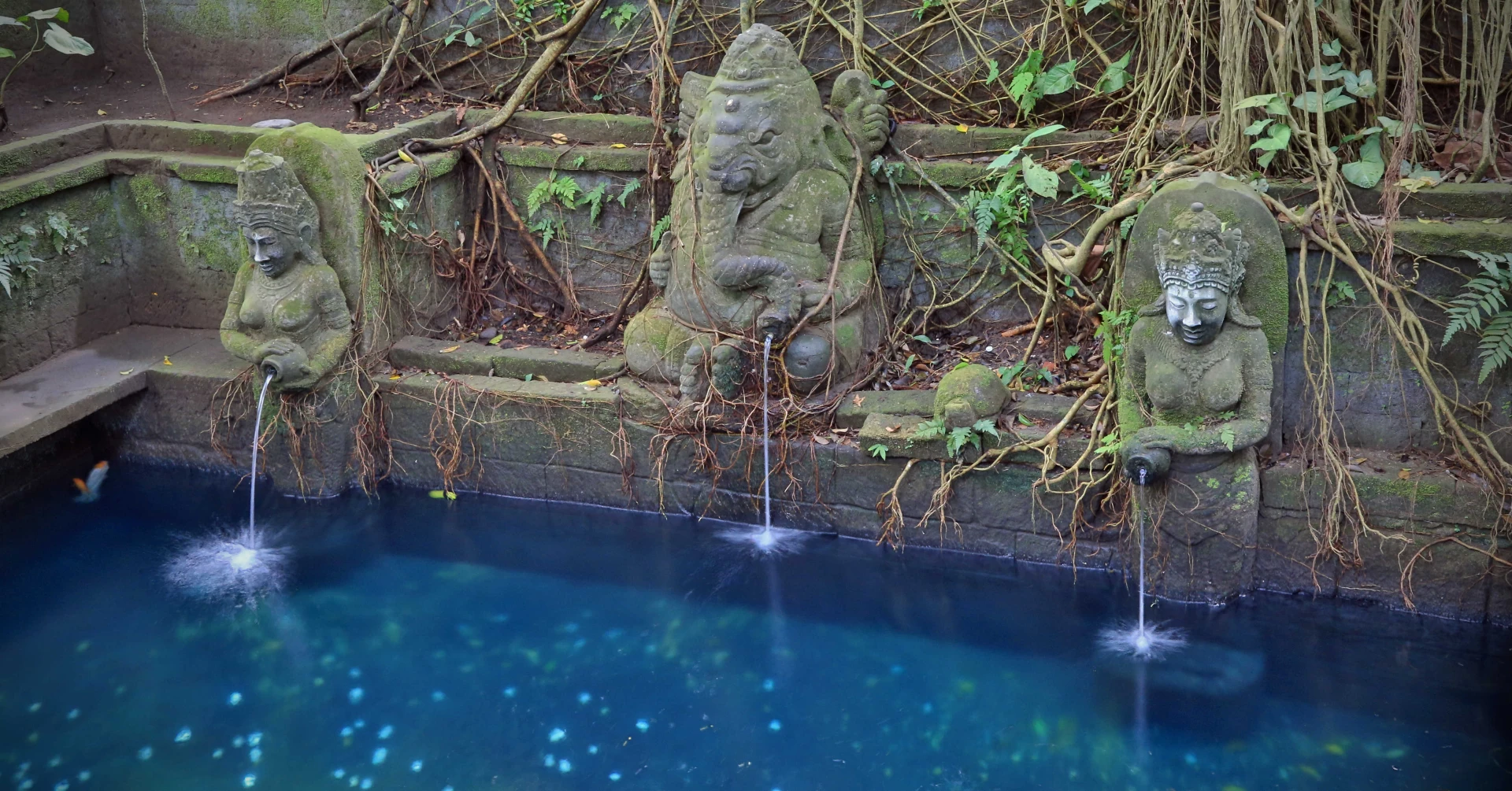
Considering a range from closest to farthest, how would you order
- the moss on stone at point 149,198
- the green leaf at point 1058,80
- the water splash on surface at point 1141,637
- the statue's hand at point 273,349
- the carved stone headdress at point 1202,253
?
the carved stone headdress at point 1202,253, the water splash on surface at point 1141,637, the statue's hand at point 273,349, the green leaf at point 1058,80, the moss on stone at point 149,198

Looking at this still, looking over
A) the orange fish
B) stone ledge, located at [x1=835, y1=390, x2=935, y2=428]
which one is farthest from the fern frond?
the orange fish

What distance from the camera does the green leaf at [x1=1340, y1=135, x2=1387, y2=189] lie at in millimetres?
5609

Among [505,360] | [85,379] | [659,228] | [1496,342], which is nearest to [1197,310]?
[1496,342]

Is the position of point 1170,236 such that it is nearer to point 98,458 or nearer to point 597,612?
point 597,612

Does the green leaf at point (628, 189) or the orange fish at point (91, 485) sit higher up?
the green leaf at point (628, 189)

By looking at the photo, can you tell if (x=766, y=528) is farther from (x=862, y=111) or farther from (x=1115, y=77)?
(x=1115, y=77)

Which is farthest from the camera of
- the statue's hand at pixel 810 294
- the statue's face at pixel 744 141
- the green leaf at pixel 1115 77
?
the green leaf at pixel 1115 77

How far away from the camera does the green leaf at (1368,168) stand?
561 centimetres

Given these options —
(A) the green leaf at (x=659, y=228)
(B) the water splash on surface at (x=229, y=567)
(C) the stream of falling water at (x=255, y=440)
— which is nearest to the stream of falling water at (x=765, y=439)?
(A) the green leaf at (x=659, y=228)

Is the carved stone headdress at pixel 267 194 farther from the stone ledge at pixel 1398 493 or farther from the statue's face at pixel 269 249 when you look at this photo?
the stone ledge at pixel 1398 493

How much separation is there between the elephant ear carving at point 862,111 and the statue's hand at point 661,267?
1.13m

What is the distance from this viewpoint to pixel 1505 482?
5195 mm

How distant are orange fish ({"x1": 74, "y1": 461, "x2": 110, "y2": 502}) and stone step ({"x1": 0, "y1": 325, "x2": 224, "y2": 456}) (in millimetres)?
341

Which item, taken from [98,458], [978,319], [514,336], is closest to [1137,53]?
[978,319]
